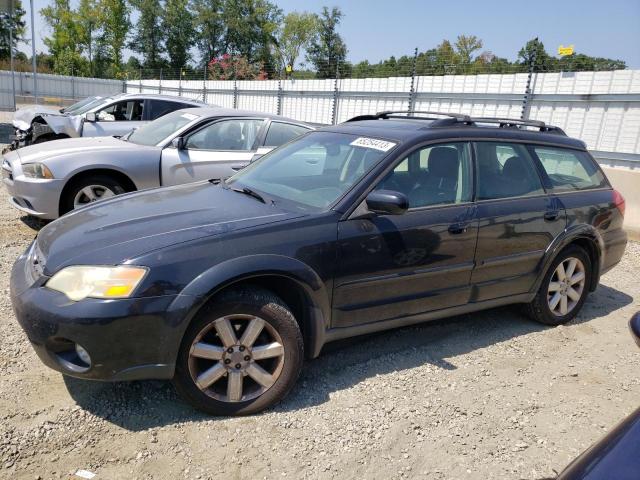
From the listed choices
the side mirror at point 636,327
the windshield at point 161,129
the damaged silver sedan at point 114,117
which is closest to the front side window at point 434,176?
the side mirror at point 636,327

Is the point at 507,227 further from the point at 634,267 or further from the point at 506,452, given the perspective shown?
the point at 634,267

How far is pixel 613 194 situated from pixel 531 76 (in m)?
5.25

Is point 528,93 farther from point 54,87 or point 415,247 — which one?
point 54,87

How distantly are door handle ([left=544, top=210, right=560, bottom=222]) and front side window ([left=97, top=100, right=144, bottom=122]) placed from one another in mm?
7599

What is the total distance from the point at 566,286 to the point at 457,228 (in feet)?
5.12

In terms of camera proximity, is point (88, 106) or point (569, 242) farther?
point (88, 106)

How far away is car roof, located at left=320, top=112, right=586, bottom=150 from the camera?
3.62m

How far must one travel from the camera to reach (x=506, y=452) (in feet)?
→ 9.04

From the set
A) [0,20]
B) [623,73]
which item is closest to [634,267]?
[623,73]

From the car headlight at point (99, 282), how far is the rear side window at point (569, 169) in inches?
131

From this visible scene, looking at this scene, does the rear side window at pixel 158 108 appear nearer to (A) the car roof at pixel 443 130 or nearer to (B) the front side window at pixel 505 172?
(A) the car roof at pixel 443 130

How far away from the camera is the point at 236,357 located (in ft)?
9.26

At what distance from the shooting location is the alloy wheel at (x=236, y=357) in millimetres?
2754

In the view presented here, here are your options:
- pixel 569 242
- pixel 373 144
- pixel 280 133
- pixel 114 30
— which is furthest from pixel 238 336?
pixel 114 30
